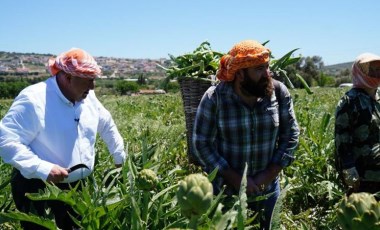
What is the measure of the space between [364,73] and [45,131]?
6.07 feet

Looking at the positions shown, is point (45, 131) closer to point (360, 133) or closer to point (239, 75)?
point (239, 75)

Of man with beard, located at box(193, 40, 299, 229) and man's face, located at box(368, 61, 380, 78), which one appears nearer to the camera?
man with beard, located at box(193, 40, 299, 229)

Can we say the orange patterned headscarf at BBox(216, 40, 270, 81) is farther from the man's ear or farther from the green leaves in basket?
the green leaves in basket

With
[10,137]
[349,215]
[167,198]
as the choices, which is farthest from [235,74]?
[349,215]

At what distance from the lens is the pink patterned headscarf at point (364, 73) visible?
9.19 ft

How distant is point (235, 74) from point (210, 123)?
30 centimetres

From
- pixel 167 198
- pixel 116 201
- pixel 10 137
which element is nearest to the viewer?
pixel 116 201

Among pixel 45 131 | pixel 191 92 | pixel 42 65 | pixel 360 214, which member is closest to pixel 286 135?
pixel 191 92

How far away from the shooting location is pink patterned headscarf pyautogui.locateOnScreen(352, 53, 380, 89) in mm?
2801

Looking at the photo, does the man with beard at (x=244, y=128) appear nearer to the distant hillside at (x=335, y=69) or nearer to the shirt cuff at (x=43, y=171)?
the shirt cuff at (x=43, y=171)

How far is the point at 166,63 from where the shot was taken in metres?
3.51

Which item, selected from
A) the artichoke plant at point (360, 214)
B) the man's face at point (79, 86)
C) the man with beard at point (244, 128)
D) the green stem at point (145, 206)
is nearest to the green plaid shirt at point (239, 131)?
the man with beard at point (244, 128)

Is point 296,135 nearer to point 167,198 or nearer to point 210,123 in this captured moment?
point 210,123

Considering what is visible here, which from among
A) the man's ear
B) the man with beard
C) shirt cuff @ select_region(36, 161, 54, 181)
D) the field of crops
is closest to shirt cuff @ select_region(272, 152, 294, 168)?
the man with beard
